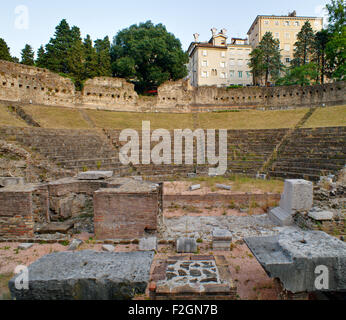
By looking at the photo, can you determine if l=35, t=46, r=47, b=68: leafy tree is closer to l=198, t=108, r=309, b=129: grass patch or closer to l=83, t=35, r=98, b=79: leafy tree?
l=83, t=35, r=98, b=79: leafy tree

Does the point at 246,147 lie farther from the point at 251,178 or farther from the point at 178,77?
the point at 178,77

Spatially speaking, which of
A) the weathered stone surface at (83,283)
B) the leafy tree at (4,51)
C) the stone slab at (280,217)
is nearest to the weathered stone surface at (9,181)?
the weathered stone surface at (83,283)

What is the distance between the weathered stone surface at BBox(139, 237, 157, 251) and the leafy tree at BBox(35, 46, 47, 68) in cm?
3472

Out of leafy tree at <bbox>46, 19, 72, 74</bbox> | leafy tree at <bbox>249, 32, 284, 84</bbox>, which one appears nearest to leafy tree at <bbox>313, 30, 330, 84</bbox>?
leafy tree at <bbox>249, 32, 284, 84</bbox>

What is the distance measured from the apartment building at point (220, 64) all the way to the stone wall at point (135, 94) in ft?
40.0

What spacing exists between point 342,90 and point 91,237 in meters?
29.3

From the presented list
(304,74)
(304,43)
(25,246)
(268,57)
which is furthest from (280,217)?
(304,43)

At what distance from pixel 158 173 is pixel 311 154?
8763 millimetres

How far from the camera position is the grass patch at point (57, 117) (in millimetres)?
Result: 18456

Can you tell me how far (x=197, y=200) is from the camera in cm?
909

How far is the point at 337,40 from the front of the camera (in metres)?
28.0

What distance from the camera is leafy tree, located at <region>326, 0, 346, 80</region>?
2781cm

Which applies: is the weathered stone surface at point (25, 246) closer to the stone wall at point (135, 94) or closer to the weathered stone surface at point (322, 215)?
the weathered stone surface at point (322, 215)
